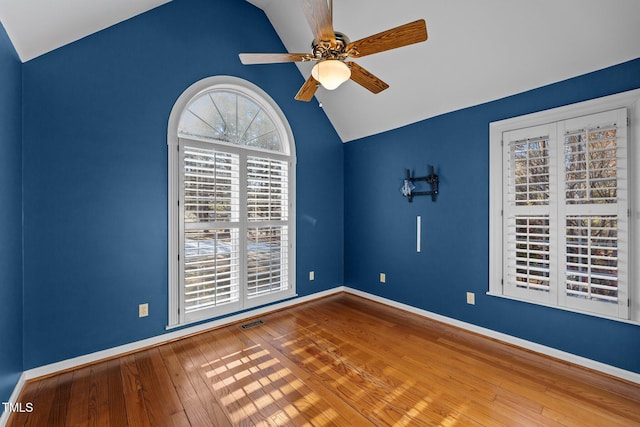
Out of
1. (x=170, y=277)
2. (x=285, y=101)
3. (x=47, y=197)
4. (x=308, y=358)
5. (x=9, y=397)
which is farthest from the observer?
(x=285, y=101)

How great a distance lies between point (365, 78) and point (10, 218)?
9.26 feet

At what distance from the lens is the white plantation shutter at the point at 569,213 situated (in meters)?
2.19

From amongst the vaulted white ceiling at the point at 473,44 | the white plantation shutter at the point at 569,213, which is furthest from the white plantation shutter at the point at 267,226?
the white plantation shutter at the point at 569,213

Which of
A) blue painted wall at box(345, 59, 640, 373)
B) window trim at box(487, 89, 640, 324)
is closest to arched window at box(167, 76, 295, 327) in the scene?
blue painted wall at box(345, 59, 640, 373)

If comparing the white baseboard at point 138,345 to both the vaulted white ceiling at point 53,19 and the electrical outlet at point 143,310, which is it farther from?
the vaulted white ceiling at point 53,19

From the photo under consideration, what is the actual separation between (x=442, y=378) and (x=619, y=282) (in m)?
1.58

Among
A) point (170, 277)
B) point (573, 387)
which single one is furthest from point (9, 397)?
point (573, 387)

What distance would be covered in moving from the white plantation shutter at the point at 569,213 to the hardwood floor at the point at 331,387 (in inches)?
25.4

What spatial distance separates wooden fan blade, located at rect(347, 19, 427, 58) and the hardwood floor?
Result: 8.19ft

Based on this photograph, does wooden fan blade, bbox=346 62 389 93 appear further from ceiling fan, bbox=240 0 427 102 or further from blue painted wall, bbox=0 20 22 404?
blue painted wall, bbox=0 20 22 404

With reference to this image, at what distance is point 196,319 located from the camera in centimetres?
295

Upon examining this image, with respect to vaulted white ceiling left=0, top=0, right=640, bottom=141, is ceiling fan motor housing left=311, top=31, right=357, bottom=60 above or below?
below

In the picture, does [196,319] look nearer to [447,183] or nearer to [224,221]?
[224,221]

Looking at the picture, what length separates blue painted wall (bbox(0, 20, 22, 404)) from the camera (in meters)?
1.77
